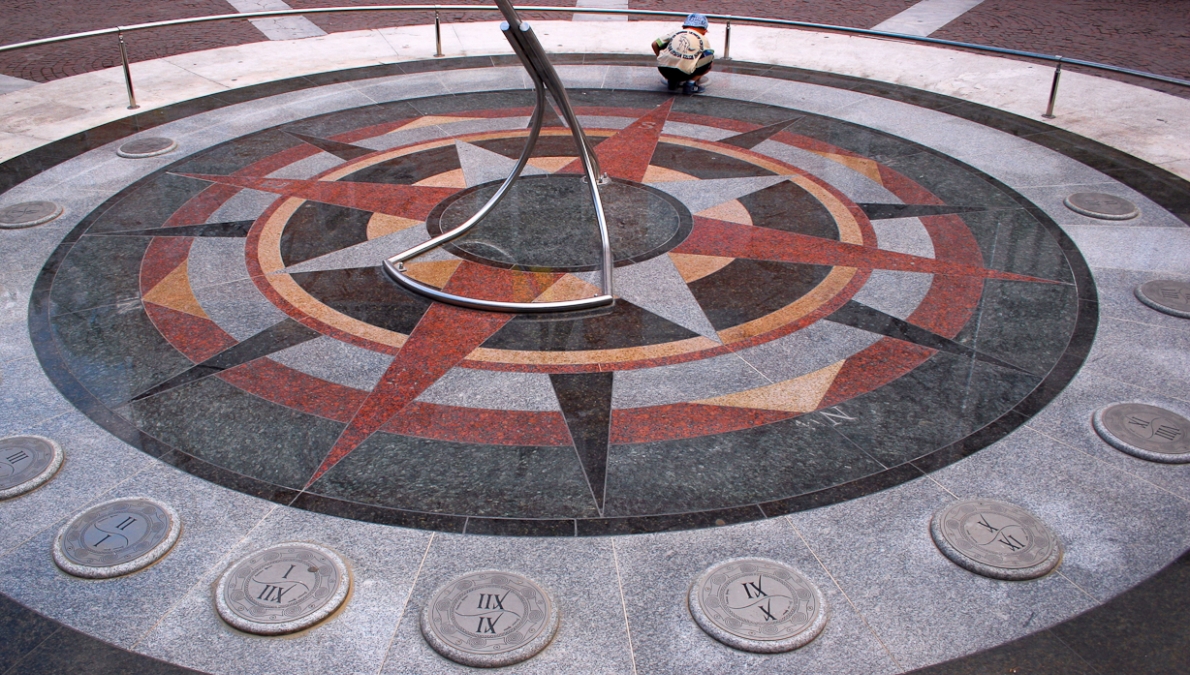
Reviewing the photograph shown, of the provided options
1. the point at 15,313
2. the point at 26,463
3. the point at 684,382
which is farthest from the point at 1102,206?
the point at 15,313

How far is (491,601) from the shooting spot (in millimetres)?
4559

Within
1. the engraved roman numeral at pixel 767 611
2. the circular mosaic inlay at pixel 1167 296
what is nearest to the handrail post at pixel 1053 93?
the circular mosaic inlay at pixel 1167 296

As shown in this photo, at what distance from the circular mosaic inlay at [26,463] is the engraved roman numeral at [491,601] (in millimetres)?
2931

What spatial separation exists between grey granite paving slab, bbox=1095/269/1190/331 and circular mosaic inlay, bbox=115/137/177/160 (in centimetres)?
999

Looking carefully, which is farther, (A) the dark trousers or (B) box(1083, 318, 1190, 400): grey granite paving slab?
(A) the dark trousers

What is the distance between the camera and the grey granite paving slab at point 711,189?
9.45 m

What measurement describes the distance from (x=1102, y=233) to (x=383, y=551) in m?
7.38

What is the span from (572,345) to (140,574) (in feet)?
11.0

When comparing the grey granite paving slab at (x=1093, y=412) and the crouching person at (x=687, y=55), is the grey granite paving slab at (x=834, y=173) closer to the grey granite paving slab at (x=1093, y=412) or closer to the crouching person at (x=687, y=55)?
the crouching person at (x=687, y=55)

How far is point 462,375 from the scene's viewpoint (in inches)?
258

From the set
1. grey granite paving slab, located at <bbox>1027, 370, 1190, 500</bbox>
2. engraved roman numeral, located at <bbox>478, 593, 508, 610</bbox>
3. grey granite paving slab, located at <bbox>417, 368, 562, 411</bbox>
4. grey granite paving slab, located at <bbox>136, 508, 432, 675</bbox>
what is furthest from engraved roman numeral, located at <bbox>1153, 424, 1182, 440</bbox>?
grey granite paving slab, located at <bbox>136, 508, 432, 675</bbox>

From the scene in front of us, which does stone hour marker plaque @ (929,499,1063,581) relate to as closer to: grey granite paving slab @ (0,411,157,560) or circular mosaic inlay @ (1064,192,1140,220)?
grey granite paving slab @ (0,411,157,560)

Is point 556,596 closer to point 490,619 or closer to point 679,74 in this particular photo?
point 490,619

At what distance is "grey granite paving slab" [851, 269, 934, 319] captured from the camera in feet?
24.4
